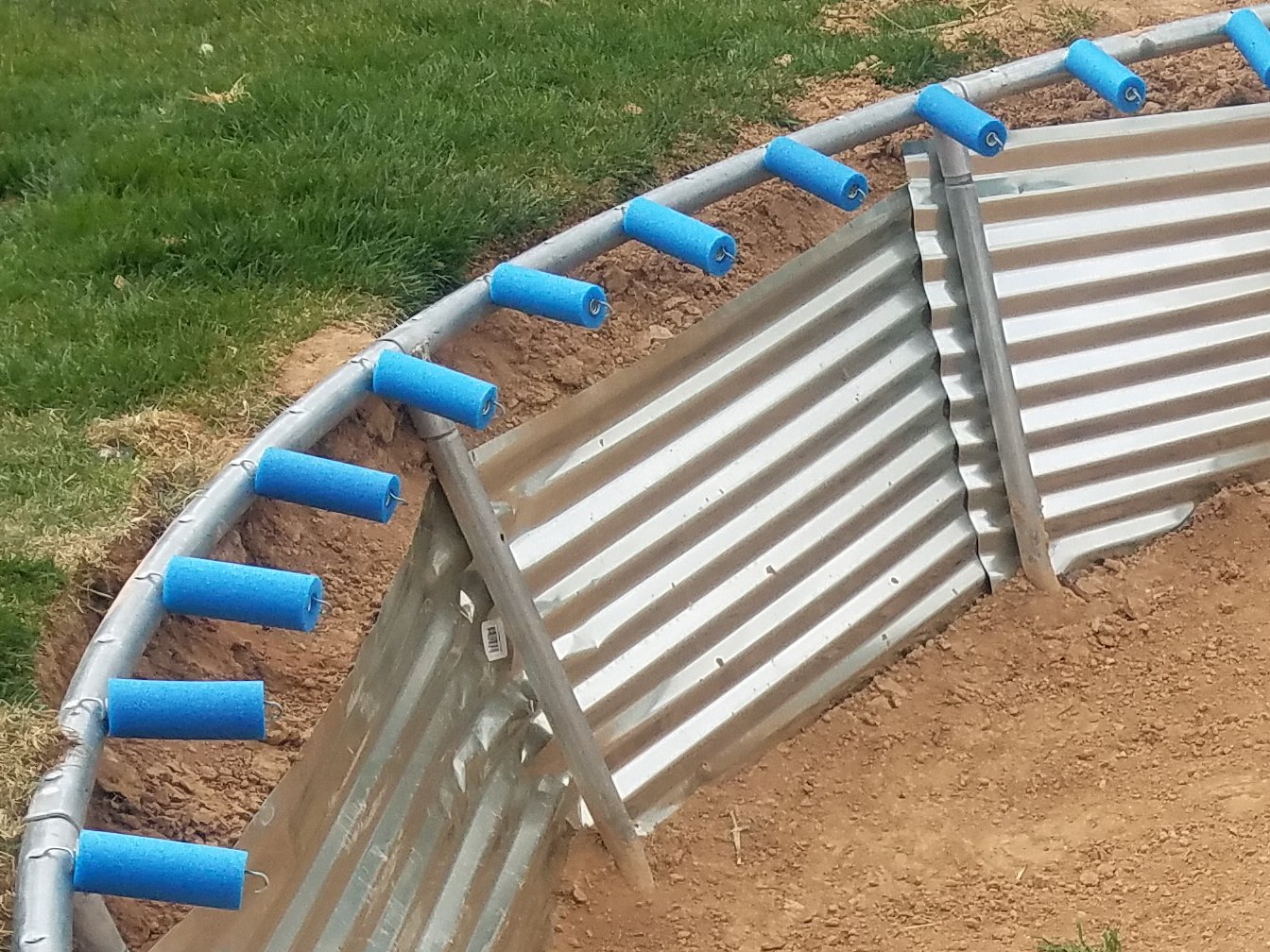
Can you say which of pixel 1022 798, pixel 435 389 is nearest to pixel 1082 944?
pixel 1022 798

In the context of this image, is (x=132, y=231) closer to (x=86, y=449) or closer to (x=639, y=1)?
(x=86, y=449)

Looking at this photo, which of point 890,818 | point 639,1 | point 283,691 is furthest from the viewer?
point 639,1

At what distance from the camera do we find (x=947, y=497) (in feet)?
10.2

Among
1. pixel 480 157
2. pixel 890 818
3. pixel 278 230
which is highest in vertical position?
Answer: pixel 480 157

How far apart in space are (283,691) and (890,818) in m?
1.33

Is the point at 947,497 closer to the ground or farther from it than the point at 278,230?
closer to the ground

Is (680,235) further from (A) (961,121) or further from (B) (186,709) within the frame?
(B) (186,709)

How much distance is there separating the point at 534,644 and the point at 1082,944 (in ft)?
3.68

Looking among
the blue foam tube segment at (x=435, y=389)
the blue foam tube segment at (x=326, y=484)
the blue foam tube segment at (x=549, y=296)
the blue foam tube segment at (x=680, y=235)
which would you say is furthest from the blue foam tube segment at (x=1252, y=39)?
the blue foam tube segment at (x=326, y=484)

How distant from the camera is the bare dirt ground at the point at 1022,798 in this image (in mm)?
2525

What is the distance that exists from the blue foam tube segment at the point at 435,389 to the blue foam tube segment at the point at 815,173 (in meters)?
0.86

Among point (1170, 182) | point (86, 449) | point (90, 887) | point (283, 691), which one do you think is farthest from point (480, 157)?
point (90, 887)

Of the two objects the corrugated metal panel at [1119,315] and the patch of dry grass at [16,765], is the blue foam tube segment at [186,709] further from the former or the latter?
the corrugated metal panel at [1119,315]

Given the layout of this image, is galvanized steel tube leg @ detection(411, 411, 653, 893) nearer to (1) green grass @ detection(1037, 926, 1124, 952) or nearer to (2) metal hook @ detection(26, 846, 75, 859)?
(1) green grass @ detection(1037, 926, 1124, 952)
